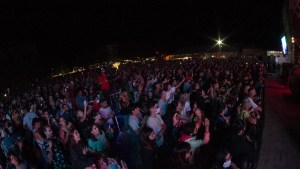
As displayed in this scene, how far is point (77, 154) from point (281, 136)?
19.0 feet

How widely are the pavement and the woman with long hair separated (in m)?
3.60

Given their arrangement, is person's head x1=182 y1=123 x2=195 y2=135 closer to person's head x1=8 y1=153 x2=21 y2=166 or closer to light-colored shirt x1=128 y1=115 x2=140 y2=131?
light-colored shirt x1=128 y1=115 x2=140 y2=131

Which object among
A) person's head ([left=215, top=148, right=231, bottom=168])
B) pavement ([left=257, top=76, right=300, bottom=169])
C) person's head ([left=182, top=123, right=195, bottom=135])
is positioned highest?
person's head ([left=182, top=123, right=195, bottom=135])

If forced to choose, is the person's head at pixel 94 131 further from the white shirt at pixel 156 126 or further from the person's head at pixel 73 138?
the white shirt at pixel 156 126

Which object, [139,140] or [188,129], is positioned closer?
[188,129]

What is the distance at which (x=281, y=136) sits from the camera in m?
8.83

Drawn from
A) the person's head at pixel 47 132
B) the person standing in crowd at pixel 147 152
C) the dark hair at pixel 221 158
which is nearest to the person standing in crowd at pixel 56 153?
the person's head at pixel 47 132

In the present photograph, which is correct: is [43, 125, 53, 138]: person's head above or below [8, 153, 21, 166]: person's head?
above


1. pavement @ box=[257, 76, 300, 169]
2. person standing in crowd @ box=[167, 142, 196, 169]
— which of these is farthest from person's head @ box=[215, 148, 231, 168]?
pavement @ box=[257, 76, 300, 169]

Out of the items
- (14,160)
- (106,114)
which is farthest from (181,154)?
(106,114)

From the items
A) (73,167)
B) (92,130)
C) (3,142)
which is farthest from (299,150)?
(3,142)

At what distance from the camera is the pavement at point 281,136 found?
701 cm

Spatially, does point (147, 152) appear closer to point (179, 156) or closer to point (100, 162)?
point (100, 162)

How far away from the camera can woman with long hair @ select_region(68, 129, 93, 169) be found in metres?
4.62
